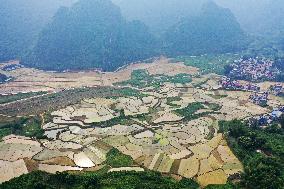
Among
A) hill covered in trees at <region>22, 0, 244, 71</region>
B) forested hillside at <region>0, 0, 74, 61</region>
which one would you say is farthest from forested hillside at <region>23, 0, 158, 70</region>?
forested hillside at <region>0, 0, 74, 61</region>

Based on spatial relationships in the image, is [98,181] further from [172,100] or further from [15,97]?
[15,97]

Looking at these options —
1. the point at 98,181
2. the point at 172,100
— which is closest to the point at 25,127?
the point at 98,181

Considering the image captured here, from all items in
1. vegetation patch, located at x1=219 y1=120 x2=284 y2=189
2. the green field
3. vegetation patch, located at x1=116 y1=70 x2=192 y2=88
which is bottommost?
the green field

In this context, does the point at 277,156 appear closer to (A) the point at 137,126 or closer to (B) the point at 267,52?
(A) the point at 137,126

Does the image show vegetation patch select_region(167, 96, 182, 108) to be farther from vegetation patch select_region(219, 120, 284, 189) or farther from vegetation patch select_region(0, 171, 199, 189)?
vegetation patch select_region(0, 171, 199, 189)

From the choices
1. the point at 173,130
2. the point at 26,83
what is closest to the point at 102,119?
the point at 173,130

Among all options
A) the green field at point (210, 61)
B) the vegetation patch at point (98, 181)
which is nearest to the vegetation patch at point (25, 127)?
A: the vegetation patch at point (98, 181)

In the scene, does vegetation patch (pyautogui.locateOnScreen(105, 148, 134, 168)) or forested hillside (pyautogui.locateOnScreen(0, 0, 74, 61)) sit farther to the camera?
forested hillside (pyautogui.locateOnScreen(0, 0, 74, 61))
